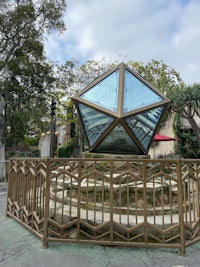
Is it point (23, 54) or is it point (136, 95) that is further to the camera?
point (23, 54)

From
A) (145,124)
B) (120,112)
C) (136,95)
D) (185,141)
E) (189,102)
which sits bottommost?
(185,141)

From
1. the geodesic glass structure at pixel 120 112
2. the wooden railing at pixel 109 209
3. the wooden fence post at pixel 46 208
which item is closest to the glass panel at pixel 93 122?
the geodesic glass structure at pixel 120 112

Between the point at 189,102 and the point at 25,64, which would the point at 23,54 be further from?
the point at 189,102

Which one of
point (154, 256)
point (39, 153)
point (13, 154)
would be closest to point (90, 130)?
point (154, 256)

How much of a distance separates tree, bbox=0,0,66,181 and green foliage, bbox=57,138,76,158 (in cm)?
617

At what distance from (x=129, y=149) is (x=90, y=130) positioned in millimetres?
1095

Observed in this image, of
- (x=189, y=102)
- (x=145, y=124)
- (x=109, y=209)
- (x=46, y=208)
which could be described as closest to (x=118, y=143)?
(x=145, y=124)

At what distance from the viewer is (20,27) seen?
11.5 meters

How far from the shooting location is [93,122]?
17.4 feet

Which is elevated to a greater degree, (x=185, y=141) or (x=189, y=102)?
(x=189, y=102)

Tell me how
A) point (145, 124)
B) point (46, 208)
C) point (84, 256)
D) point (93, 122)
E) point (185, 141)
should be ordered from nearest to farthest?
point (84, 256) < point (46, 208) < point (145, 124) < point (93, 122) < point (185, 141)

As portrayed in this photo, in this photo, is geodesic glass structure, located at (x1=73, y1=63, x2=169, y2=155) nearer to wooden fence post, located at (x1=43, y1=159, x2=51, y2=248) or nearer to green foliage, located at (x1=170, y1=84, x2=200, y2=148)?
wooden fence post, located at (x1=43, y1=159, x2=51, y2=248)

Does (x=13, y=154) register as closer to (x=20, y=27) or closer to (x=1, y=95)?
(x=1, y=95)

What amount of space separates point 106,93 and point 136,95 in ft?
2.31
